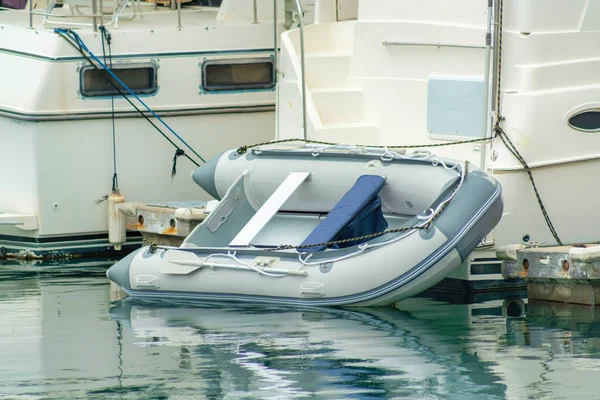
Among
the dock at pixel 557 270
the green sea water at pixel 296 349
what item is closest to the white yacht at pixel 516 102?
the dock at pixel 557 270

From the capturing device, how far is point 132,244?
45.6 feet

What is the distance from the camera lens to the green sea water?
809 centimetres

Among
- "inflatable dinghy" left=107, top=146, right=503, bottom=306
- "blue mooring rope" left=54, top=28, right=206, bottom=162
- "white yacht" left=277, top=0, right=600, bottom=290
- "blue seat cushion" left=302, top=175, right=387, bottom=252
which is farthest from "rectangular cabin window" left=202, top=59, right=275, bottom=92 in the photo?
"blue seat cushion" left=302, top=175, right=387, bottom=252

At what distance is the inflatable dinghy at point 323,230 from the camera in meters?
10.2

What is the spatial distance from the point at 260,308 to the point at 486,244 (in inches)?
69.7

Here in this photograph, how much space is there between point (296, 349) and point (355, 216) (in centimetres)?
188

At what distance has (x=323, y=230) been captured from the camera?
10.7 m

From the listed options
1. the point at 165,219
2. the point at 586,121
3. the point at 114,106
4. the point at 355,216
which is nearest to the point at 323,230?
the point at 355,216

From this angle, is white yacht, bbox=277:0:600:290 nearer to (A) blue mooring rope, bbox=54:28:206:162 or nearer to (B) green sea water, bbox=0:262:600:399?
(B) green sea water, bbox=0:262:600:399

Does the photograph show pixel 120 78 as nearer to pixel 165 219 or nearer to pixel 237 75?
pixel 237 75

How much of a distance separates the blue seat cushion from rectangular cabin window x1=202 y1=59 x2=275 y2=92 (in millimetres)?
3321

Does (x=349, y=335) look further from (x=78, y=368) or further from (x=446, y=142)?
(x=446, y=142)

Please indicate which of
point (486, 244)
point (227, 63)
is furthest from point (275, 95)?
point (486, 244)

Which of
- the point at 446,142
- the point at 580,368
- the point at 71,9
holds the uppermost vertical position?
the point at 71,9
